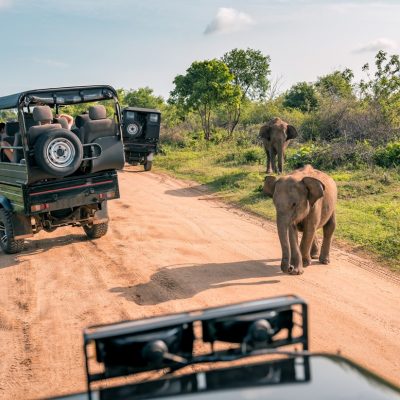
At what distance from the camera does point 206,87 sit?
25.6 m

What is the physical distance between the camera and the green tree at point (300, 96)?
32647 millimetres

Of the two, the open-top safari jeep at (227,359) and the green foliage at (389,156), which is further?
the green foliage at (389,156)

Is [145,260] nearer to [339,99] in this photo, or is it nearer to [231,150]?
[231,150]

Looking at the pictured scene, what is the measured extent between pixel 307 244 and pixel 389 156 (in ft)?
27.6

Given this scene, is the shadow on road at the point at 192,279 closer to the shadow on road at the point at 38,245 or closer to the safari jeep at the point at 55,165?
the safari jeep at the point at 55,165

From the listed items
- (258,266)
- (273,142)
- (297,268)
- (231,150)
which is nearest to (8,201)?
(258,266)

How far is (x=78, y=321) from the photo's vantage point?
6.50 metres

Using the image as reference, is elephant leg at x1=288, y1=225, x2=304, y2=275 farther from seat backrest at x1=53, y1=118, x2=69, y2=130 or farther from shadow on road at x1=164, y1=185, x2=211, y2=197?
shadow on road at x1=164, y1=185, x2=211, y2=197

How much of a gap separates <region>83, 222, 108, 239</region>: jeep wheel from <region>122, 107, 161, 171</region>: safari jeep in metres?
9.87

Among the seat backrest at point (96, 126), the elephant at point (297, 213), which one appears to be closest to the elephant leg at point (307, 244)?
the elephant at point (297, 213)

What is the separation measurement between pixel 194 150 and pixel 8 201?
16.3 meters

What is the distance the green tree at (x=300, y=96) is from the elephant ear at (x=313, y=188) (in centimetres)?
2524

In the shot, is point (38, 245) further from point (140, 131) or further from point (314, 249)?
point (140, 131)

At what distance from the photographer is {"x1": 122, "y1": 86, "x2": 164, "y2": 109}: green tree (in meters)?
43.2
